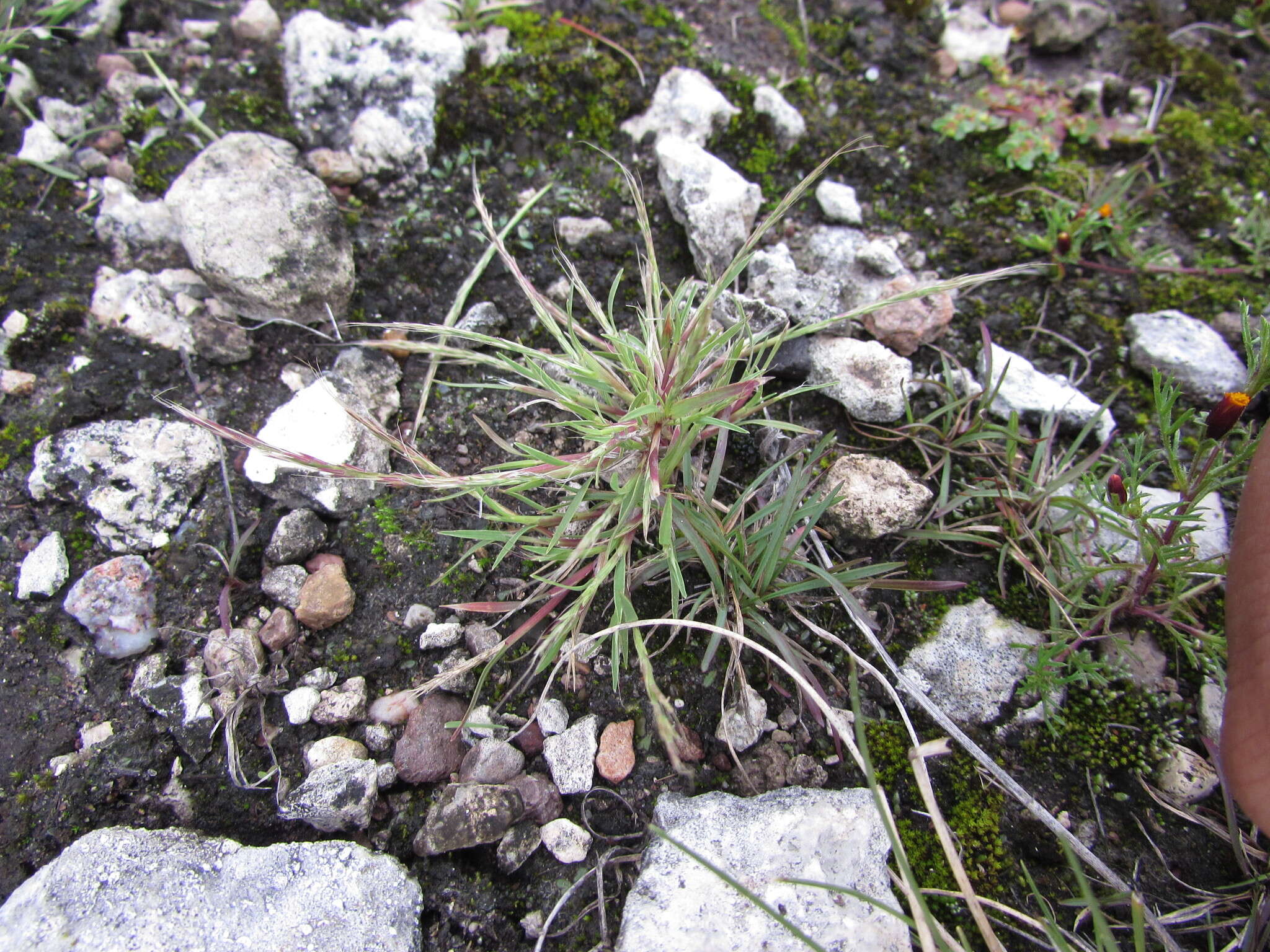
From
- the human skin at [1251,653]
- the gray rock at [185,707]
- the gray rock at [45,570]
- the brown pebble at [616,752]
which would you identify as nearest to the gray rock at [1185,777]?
the human skin at [1251,653]

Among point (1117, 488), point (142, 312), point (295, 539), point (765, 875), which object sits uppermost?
point (1117, 488)

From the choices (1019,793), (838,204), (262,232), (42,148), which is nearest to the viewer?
(1019,793)

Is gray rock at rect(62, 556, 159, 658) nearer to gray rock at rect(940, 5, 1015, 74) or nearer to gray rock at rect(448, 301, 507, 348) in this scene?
gray rock at rect(448, 301, 507, 348)

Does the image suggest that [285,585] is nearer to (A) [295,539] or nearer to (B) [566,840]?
(A) [295,539]

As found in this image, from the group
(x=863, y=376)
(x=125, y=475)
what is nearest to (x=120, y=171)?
(x=125, y=475)

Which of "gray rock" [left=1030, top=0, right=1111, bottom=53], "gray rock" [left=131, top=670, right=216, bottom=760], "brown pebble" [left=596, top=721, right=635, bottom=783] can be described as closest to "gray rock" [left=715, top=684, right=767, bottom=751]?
"brown pebble" [left=596, top=721, right=635, bottom=783]

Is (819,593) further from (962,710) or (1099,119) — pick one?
(1099,119)

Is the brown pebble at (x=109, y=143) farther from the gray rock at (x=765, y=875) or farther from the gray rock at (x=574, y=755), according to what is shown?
the gray rock at (x=765, y=875)
